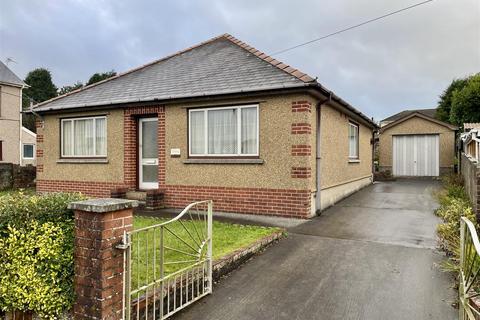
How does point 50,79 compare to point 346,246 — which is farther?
point 50,79

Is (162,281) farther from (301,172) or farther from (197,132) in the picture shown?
(197,132)

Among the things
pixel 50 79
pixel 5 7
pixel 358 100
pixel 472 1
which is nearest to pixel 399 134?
pixel 358 100

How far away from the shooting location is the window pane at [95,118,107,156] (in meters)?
11.0

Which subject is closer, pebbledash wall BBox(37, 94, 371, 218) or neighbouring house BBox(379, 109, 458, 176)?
pebbledash wall BBox(37, 94, 371, 218)

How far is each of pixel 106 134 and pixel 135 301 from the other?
8.46 meters

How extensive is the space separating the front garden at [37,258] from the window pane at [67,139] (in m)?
8.97

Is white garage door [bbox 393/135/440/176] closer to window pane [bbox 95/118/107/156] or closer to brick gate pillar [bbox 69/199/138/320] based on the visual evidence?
window pane [bbox 95/118/107/156]

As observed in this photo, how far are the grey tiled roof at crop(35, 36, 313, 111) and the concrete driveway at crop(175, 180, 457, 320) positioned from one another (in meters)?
3.68

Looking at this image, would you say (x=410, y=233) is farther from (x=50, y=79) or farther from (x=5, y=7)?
(x=50, y=79)

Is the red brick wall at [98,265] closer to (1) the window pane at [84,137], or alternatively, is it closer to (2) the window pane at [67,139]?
(1) the window pane at [84,137]

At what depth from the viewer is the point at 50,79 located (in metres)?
60.1

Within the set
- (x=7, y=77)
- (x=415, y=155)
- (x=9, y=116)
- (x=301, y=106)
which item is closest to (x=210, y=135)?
(x=301, y=106)

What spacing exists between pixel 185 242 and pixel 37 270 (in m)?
1.84

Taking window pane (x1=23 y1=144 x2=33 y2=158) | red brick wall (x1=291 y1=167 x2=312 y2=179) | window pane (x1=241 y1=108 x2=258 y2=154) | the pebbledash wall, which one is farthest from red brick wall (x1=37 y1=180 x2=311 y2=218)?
window pane (x1=23 y1=144 x2=33 y2=158)
